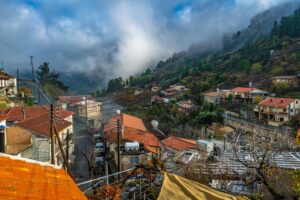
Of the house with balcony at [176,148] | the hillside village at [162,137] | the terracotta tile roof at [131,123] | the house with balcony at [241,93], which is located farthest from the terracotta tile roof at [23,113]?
the house with balcony at [241,93]

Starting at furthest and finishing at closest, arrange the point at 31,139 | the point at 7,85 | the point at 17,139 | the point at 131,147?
the point at 7,85 < the point at 131,147 < the point at 31,139 < the point at 17,139

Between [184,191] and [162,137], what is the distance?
29205 mm

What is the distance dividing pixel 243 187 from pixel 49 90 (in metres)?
35.1

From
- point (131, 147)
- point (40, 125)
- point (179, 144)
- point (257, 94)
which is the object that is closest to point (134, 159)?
point (131, 147)

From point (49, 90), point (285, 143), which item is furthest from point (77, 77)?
point (285, 143)

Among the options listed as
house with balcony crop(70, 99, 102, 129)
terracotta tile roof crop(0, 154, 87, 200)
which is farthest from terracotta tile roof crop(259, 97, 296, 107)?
terracotta tile roof crop(0, 154, 87, 200)

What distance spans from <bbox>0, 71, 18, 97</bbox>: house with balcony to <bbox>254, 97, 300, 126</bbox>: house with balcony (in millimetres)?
28240

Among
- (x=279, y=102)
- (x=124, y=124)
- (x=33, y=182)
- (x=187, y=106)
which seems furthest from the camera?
(x=187, y=106)

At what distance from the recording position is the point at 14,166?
356cm

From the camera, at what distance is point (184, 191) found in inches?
167

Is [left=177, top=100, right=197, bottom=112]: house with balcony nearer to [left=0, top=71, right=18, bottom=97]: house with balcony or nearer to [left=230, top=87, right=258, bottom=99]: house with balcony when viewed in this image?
[left=230, top=87, right=258, bottom=99]: house with balcony

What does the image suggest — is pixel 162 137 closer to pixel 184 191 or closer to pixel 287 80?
pixel 287 80

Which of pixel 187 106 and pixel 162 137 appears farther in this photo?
pixel 187 106

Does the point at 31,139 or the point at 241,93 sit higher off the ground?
the point at 241,93
